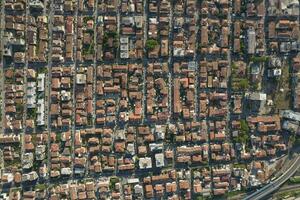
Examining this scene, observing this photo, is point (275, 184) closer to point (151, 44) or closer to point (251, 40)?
point (251, 40)

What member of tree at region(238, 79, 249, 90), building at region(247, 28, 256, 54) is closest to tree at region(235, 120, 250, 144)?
tree at region(238, 79, 249, 90)

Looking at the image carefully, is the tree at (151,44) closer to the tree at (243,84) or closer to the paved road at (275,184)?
the tree at (243,84)

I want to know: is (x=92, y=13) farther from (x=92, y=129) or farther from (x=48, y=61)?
(x=92, y=129)

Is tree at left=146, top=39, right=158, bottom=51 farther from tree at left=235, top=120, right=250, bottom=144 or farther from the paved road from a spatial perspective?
the paved road

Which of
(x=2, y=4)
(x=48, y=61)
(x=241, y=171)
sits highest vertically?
(x=2, y=4)

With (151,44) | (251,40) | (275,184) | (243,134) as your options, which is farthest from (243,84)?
(275,184)

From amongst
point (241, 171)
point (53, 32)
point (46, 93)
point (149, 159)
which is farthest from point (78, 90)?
point (241, 171)
